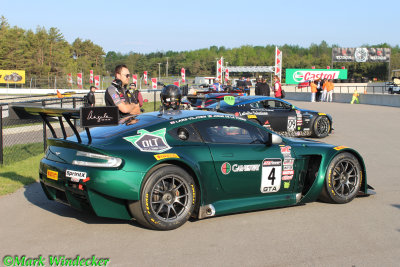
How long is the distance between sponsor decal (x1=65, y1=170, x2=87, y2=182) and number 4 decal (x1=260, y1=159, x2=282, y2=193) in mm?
2168

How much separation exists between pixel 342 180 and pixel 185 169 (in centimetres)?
237

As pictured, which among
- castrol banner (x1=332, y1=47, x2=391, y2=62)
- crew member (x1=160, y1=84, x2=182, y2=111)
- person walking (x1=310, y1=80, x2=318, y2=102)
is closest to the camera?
crew member (x1=160, y1=84, x2=182, y2=111)

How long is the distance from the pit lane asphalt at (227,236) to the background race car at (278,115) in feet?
22.1

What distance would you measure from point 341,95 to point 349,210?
3374cm

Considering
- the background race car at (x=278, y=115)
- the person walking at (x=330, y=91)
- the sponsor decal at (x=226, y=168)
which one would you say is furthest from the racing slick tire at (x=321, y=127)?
the person walking at (x=330, y=91)

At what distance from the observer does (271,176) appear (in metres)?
5.87

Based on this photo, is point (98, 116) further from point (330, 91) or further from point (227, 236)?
point (330, 91)

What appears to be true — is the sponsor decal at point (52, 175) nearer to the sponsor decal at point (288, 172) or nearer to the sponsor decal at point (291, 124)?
the sponsor decal at point (288, 172)

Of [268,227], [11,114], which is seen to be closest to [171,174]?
[268,227]

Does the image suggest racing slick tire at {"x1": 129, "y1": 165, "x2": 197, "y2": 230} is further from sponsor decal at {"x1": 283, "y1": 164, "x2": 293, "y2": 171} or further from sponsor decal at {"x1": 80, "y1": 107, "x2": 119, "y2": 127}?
sponsor decal at {"x1": 283, "y1": 164, "x2": 293, "y2": 171}

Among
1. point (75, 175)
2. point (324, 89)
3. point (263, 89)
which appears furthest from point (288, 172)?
point (324, 89)

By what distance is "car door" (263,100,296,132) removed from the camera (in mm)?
13516

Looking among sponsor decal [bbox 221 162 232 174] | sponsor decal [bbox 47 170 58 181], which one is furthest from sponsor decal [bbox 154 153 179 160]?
sponsor decal [bbox 47 170 58 181]

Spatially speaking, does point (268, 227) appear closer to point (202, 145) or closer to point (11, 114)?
point (202, 145)
